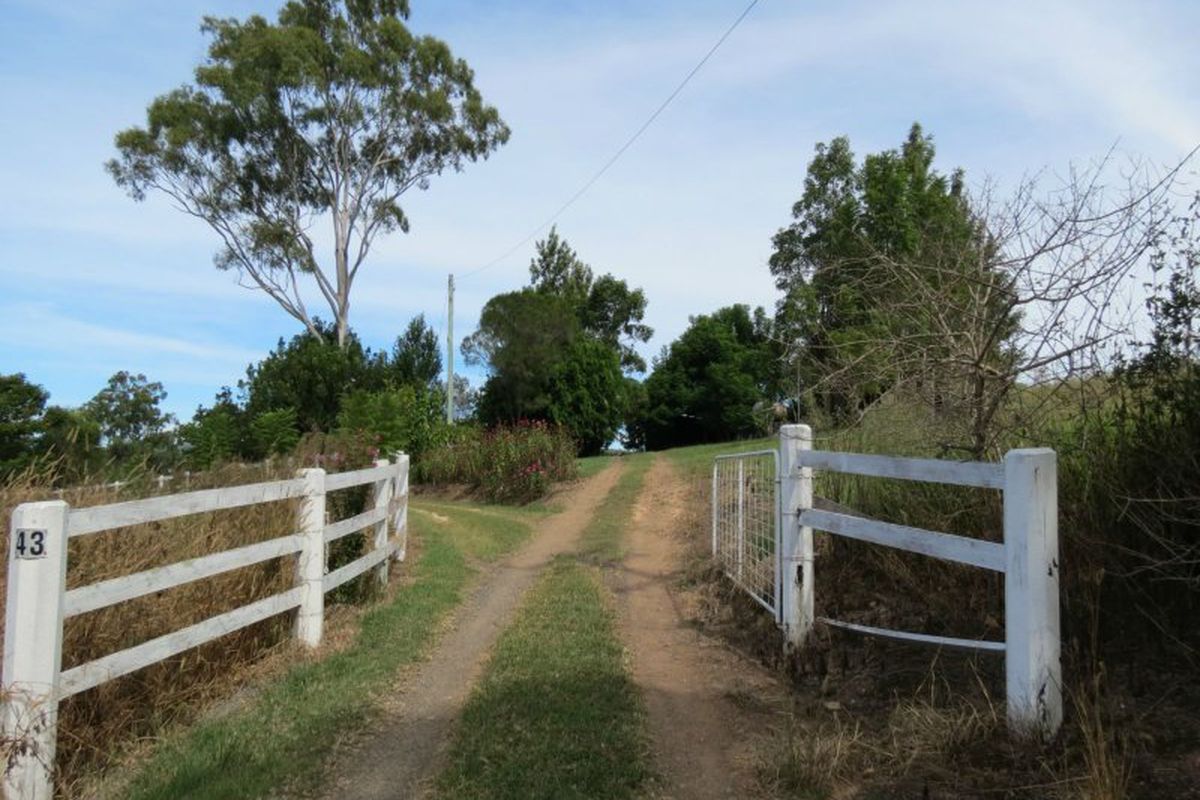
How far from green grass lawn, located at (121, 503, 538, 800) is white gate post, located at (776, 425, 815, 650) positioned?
2835 mm

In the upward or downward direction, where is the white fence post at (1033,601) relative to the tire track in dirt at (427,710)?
upward

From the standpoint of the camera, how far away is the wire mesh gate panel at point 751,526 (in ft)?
23.9

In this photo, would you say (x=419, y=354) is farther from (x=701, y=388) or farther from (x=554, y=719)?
(x=554, y=719)

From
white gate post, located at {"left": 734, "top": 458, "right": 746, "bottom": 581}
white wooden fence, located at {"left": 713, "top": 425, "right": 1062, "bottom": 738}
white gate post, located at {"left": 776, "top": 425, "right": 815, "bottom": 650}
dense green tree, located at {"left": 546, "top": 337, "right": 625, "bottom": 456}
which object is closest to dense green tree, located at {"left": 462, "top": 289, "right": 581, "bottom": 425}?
dense green tree, located at {"left": 546, "top": 337, "right": 625, "bottom": 456}

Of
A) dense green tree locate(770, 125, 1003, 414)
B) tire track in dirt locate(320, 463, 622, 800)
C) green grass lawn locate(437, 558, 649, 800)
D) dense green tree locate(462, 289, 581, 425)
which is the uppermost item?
dense green tree locate(462, 289, 581, 425)

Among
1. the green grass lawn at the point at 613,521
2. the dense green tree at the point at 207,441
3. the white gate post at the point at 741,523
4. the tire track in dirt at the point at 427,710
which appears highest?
the dense green tree at the point at 207,441

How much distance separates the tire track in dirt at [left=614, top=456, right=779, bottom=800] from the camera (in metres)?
4.51

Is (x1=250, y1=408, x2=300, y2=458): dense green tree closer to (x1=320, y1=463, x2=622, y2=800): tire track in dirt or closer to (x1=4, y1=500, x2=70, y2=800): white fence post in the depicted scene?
(x1=320, y1=463, x2=622, y2=800): tire track in dirt

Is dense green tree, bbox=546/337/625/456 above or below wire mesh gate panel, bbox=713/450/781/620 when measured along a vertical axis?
above

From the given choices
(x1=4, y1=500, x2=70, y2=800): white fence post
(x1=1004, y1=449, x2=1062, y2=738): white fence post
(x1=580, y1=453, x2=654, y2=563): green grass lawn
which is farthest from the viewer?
(x1=580, y1=453, x2=654, y2=563): green grass lawn

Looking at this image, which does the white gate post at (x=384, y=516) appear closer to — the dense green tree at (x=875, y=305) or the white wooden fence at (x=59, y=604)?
the white wooden fence at (x=59, y=604)

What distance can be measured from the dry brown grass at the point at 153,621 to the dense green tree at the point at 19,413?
24152mm

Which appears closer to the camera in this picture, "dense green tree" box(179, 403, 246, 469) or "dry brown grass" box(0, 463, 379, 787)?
"dry brown grass" box(0, 463, 379, 787)

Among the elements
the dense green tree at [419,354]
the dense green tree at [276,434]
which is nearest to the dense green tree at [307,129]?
the dense green tree at [419,354]
